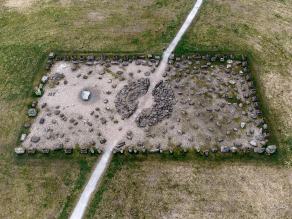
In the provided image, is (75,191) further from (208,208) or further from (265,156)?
(265,156)

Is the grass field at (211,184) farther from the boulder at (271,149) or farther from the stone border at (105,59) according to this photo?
the stone border at (105,59)

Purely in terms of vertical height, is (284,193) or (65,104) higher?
(65,104)

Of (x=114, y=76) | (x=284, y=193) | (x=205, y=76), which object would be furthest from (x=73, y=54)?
(x=284, y=193)

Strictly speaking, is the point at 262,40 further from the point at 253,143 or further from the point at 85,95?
the point at 85,95

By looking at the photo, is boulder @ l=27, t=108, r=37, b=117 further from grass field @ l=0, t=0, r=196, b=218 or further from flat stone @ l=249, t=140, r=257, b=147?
flat stone @ l=249, t=140, r=257, b=147

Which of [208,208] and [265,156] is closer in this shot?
[208,208]

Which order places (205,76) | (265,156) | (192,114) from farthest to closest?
(205,76)
(192,114)
(265,156)

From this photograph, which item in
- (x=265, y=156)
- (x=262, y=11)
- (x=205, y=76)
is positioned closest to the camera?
(x=265, y=156)
